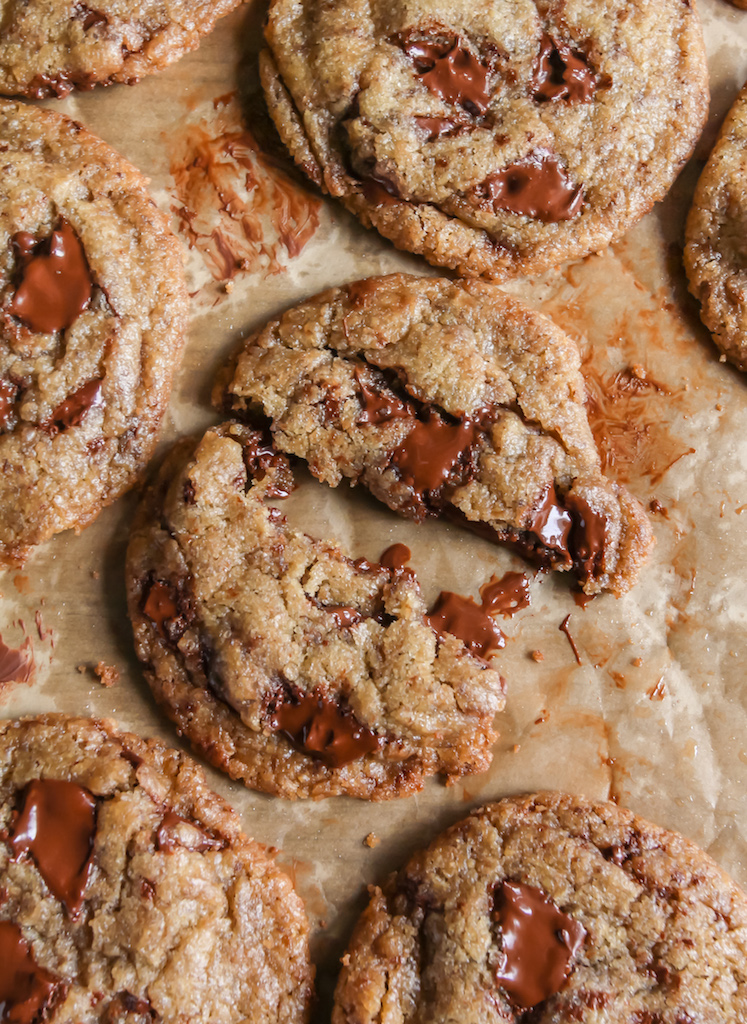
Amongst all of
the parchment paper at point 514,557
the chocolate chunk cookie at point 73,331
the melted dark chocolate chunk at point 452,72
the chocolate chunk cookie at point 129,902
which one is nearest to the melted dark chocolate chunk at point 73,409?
the chocolate chunk cookie at point 73,331

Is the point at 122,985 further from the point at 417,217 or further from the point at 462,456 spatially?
the point at 417,217

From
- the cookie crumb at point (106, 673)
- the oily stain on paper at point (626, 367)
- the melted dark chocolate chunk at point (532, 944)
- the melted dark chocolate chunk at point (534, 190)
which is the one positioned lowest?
the cookie crumb at point (106, 673)

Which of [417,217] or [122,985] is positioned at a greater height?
[417,217]

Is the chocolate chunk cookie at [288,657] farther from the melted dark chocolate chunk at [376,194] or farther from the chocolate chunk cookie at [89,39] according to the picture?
the chocolate chunk cookie at [89,39]

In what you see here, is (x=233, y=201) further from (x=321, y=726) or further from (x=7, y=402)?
(x=321, y=726)

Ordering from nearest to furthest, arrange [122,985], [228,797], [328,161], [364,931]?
[122,985], [364,931], [228,797], [328,161]

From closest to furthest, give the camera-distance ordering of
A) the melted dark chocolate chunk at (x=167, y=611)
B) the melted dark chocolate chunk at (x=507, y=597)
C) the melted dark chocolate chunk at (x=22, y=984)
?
the melted dark chocolate chunk at (x=22, y=984) < the melted dark chocolate chunk at (x=167, y=611) < the melted dark chocolate chunk at (x=507, y=597)

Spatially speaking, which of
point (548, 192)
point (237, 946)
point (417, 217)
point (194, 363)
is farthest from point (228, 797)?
point (548, 192)

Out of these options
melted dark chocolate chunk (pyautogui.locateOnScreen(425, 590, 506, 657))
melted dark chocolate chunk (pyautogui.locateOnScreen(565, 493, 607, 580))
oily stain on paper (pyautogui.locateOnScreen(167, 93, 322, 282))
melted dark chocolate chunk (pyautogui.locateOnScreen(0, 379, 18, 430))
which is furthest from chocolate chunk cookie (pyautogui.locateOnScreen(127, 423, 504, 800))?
oily stain on paper (pyautogui.locateOnScreen(167, 93, 322, 282))
